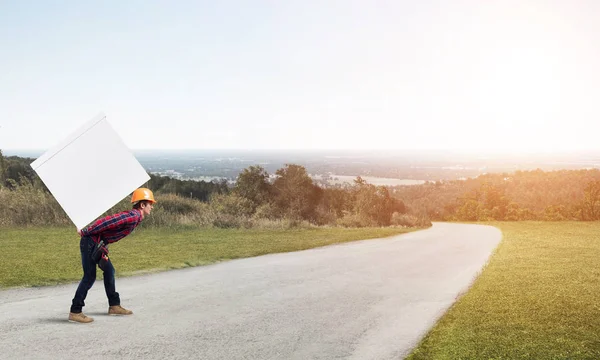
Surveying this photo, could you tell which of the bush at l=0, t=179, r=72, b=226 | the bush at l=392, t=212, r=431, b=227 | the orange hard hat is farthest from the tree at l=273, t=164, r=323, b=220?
the orange hard hat

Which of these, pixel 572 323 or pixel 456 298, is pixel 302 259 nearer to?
pixel 456 298

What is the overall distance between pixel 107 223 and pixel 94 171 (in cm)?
87

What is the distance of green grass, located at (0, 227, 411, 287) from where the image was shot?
1114 centimetres

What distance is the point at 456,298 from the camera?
9945 mm

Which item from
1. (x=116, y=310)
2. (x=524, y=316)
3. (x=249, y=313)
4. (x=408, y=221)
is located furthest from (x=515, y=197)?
(x=116, y=310)

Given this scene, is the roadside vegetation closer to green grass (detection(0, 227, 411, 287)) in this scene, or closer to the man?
green grass (detection(0, 227, 411, 287))

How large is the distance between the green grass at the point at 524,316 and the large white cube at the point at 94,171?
13.6 ft

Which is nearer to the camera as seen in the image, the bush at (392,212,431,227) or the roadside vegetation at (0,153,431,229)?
the roadside vegetation at (0,153,431,229)

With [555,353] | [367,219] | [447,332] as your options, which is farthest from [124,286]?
[367,219]

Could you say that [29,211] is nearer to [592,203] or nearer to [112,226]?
[112,226]

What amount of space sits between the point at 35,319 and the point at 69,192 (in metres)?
2.20

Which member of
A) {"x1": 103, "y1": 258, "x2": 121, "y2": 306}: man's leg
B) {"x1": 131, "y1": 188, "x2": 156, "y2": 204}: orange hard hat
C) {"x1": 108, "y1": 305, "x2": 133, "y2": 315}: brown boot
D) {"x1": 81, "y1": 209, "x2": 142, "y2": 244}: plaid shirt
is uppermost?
{"x1": 131, "y1": 188, "x2": 156, "y2": 204}: orange hard hat

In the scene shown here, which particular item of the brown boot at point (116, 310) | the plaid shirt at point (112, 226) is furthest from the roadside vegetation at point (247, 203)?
the plaid shirt at point (112, 226)

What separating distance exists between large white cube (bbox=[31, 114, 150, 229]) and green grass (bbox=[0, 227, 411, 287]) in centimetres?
437
